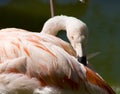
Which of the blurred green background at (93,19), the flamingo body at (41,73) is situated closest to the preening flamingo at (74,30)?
the flamingo body at (41,73)

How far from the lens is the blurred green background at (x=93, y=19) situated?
5.94 m

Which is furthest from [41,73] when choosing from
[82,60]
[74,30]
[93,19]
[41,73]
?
[93,19]

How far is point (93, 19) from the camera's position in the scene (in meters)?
7.76

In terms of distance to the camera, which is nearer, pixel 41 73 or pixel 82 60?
pixel 41 73

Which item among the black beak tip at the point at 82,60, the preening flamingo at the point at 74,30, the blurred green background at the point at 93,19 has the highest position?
the preening flamingo at the point at 74,30

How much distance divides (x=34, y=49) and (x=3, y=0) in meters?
6.36

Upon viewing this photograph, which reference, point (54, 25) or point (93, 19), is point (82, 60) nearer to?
point (54, 25)

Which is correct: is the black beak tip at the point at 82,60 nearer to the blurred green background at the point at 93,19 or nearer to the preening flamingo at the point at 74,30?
the preening flamingo at the point at 74,30

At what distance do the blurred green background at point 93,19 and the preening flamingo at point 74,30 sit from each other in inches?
61.7

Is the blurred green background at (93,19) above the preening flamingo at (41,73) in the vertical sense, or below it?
below

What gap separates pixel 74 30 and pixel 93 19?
419 centimetres

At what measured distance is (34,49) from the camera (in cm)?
300

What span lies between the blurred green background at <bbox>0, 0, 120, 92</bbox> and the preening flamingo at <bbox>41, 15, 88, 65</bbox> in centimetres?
157

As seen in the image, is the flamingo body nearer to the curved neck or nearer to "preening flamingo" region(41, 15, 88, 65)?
"preening flamingo" region(41, 15, 88, 65)
